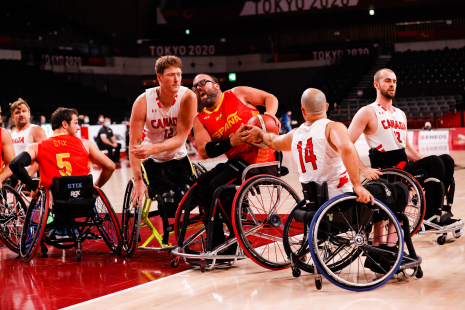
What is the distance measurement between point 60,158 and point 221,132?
1.46 metres

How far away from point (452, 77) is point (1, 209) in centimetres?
2044

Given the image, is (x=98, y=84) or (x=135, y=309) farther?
(x=98, y=84)

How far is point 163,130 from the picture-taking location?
15.4 feet

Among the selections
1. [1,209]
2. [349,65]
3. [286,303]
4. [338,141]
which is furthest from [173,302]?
[349,65]

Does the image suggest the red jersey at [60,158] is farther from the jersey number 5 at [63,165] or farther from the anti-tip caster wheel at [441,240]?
the anti-tip caster wheel at [441,240]

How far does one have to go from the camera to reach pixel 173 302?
3352 mm

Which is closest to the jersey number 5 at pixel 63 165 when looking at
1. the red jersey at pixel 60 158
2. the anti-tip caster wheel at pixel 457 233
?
the red jersey at pixel 60 158

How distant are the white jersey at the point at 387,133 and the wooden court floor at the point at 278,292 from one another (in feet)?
3.56

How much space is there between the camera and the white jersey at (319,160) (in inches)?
140

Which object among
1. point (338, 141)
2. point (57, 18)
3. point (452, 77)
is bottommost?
point (338, 141)

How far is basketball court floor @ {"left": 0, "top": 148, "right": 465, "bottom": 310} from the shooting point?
3.25 meters

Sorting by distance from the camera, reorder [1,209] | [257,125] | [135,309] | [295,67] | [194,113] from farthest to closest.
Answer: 1. [295,67]
2. [1,209]
3. [194,113]
4. [257,125]
5. [135,309]

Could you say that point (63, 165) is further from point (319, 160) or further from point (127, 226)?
point (319, 160)

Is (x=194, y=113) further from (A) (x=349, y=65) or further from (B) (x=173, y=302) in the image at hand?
(A) (x=349, y=65)
